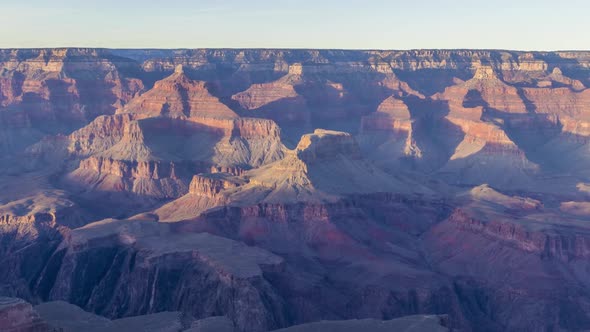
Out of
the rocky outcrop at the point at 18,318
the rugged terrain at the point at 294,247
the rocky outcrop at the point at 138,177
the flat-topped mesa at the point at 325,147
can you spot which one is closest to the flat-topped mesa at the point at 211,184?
the rugged terrain at the point at 294,247

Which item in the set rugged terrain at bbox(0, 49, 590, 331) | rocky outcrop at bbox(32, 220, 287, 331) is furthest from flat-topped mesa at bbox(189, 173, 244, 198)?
rocky outcrop at bbox(32, 220, 287, 331)

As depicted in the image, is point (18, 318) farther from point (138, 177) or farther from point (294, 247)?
point (138, 177)

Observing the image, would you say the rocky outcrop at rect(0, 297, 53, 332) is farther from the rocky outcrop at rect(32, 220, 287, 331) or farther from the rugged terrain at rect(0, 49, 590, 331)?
the rocky outcrop at rect(32, 220, 287, 331)

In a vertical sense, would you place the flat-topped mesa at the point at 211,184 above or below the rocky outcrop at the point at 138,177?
above

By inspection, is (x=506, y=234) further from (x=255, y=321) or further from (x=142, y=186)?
(x=142, y=186)

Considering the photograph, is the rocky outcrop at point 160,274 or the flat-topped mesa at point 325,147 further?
the flat-topped mesa at point 325,147

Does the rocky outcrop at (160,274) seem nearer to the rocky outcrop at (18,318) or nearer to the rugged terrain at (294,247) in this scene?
the rugged terrain at (294,247)

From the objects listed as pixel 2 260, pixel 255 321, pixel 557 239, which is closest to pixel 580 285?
pixel 557 239

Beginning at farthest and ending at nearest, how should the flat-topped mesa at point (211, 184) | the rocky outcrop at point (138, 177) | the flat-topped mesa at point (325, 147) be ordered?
1. the rocky outcrop at point (138, 177)
2. the flat-topped mesa at point (325, 147)
3. the flat-topped mesa at point (211, 184)

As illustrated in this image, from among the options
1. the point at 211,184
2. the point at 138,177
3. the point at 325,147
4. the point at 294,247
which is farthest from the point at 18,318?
the point at 138,177
